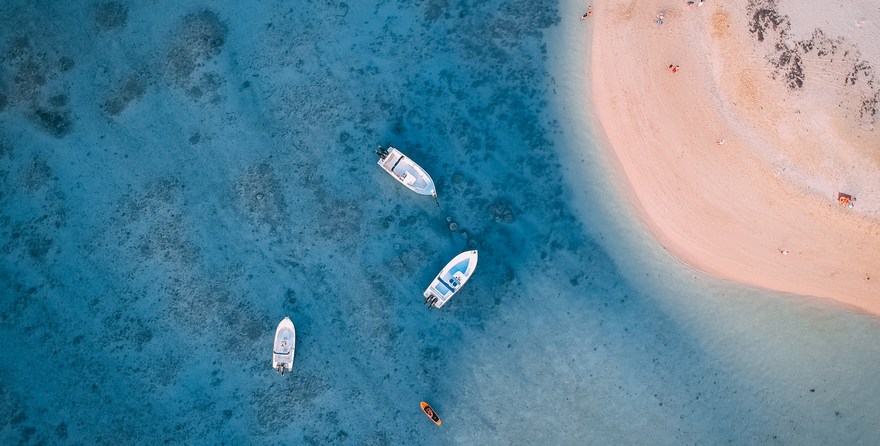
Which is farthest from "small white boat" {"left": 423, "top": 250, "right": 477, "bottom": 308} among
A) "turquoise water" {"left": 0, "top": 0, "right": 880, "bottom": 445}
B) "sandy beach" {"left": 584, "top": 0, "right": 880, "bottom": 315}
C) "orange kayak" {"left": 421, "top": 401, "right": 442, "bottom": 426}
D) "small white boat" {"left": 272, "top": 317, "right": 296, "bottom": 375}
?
"sandy beach" {"left": 584, "top": 0, "right": 880, "bottom": 315}

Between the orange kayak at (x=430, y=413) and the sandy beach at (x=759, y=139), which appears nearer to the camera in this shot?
the orange kayak at (x=430, y=413)

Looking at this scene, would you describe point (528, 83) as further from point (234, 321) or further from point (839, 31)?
point (234, 321)

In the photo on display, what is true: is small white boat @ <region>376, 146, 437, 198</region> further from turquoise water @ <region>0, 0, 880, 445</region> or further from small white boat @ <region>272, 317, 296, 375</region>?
small white boat @ <region>272, 317, 296, 375</region>

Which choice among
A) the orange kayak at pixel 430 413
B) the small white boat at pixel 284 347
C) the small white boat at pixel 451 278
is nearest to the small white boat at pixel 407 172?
the small white boat at pixel 451 278

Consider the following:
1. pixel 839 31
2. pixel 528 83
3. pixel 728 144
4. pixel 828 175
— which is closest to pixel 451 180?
pixel 528 83

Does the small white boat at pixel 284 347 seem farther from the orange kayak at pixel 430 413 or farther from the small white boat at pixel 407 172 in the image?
the small white boat at pixel 407 172

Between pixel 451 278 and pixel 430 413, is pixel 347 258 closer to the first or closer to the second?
pixel 451 278
